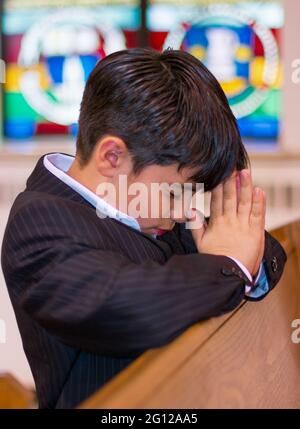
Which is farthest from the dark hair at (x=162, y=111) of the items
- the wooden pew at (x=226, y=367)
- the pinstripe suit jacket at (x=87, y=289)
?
the wooden pew at (x=226, y=367)

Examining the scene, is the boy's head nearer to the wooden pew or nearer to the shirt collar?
the shirt collar

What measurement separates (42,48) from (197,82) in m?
2.59

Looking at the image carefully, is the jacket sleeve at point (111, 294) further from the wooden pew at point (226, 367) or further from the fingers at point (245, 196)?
the fingers at point (245, 196)

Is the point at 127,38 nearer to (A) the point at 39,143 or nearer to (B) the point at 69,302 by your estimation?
(A) the point at 39,143

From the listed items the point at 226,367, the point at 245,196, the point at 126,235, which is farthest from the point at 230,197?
the point at 226,367

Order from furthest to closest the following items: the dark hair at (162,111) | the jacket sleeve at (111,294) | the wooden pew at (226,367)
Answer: the dark hair at (162,111)
the jacket sleeve at (111,294)
the wooden pew at (226,367)

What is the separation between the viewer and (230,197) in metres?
1.26

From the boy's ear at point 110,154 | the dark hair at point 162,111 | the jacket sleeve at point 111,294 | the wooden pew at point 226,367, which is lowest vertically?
the wooden pew at point 226,367

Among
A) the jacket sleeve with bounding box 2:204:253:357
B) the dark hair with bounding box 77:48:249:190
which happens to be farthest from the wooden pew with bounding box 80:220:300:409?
the dark hair with bounding box 77:48:249:190

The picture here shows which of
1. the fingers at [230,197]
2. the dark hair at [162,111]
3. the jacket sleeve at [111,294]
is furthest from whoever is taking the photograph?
the fingers at [230,197]

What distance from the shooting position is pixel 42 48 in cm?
357

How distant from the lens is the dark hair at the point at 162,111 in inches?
43.8

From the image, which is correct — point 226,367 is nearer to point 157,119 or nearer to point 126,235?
point 126,235

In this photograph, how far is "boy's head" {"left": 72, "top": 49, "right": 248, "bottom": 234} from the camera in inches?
43.8
